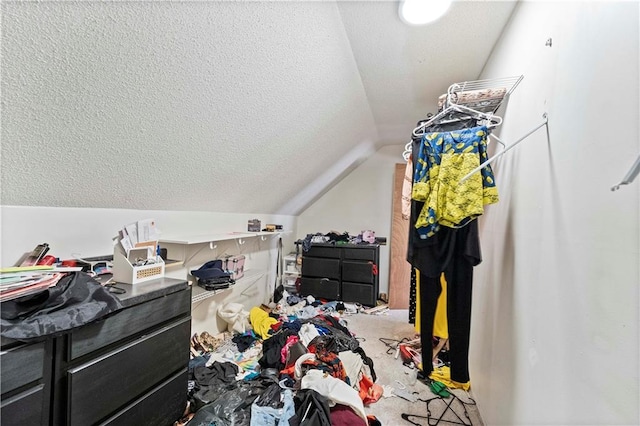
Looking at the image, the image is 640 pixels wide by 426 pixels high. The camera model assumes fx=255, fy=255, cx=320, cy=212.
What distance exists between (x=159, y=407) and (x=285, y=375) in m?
0.78

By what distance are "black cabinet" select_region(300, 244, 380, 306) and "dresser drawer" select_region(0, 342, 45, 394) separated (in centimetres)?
310

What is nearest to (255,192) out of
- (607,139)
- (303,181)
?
(303,181)

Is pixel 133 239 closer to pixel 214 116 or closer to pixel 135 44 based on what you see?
pixel 214 116

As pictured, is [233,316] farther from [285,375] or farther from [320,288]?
[320,288]

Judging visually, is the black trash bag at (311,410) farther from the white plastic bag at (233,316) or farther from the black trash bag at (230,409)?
the white plastic bag at (233,316)

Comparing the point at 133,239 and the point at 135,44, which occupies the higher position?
the point at 135,44

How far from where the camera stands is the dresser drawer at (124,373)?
3.30ft

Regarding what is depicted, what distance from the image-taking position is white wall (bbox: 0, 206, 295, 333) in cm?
121

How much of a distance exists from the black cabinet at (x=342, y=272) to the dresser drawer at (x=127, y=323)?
2427mm

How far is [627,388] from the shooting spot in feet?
2.01

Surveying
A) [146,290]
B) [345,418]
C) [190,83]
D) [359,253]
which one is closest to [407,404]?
[345,418]

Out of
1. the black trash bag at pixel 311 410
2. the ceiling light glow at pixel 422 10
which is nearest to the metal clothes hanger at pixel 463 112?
the ceiling light glow at pixel 422 10

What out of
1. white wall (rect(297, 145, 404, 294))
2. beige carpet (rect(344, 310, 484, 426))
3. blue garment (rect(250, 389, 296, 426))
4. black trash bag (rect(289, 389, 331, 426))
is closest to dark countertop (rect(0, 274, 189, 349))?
blue garment (rect(250, 389, 296, 426))

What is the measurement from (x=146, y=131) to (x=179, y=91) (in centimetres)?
28
